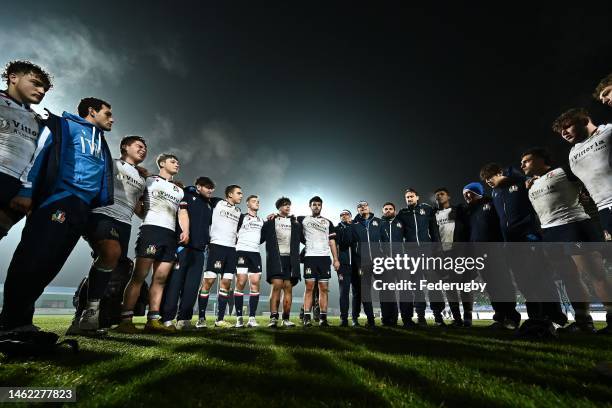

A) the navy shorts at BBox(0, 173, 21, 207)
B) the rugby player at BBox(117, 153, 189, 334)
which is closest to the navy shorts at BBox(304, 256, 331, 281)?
the rugby player at BBox(117, 153, 189, 334)

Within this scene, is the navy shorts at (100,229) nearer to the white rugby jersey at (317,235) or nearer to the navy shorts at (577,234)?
the white rugby jersey at (317,235)

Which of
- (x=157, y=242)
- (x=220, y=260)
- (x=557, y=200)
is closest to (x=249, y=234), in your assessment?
(x=220, y=260)

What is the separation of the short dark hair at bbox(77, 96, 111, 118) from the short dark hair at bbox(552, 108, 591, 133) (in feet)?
19.6

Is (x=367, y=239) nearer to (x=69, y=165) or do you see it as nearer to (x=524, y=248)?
(x=524, y=248)

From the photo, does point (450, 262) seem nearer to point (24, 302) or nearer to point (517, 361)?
point (517, 361)

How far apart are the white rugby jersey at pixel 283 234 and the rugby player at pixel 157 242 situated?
93.2 inches

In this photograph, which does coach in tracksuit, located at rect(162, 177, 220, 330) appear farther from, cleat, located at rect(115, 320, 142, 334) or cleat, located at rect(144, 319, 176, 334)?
cleat, located at rect(115, 320, 142, 334)

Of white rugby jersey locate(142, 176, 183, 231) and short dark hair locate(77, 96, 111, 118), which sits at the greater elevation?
short dark hair locate(77, 96, 111, 118)

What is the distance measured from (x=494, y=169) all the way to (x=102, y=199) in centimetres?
663

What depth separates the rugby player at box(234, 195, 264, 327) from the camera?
693cm

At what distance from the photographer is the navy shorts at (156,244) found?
189 inches

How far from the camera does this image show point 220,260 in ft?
22.1

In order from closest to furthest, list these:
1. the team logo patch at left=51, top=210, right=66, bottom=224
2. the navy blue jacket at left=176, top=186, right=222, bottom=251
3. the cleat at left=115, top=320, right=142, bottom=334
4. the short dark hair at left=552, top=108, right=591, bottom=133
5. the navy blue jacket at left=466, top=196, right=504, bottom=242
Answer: the team logo patch at left=51, top=210, right=66, bottom=224 → the short dark hair at left=552, top=108, right=591, bottom=133 → the cleat at left=115, top=320, right=142, bottom=334 → the navy blue jacket at left=176, top=186, right=222, bottom=251 → the navy blue jacket at left=466, top=196, right=504, bottom=242

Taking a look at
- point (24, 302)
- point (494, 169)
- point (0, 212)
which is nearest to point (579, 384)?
point (24, 302)
